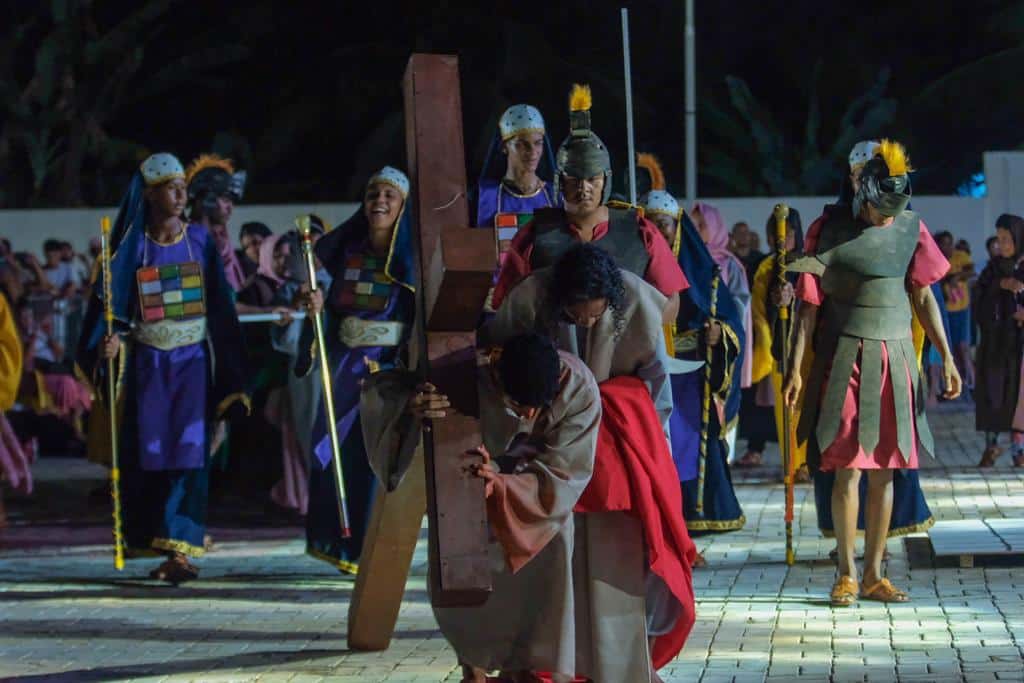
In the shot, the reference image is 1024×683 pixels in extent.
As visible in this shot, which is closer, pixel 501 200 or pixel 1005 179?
pixel 501 200

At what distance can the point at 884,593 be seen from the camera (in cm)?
957

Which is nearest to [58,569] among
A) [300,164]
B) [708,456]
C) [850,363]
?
[708,456]

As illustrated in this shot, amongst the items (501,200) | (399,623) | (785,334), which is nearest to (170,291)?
(501,200)

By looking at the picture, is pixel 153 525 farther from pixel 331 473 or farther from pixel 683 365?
pixel 683 365

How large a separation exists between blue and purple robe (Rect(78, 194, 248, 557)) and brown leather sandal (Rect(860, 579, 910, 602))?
11.5 ft

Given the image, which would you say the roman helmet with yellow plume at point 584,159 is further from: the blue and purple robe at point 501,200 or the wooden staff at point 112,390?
the wooden staff at point 112,390

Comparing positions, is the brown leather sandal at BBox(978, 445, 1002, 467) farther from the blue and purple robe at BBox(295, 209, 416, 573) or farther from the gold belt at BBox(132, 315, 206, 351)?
the gold belt at BBox(132, 315, 206, 351)

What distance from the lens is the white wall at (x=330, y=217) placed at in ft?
82.6

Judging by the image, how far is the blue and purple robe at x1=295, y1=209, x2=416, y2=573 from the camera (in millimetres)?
10836

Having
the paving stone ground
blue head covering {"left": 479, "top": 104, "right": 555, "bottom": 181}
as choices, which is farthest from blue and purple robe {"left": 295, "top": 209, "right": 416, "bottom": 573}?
blue head covering {"left": 479, "top": 104, "right": 555, "bottom": 181}

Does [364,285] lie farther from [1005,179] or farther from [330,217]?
[330,217]

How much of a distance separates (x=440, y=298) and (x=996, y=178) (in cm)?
1352

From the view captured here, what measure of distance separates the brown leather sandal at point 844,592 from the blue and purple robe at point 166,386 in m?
3.41

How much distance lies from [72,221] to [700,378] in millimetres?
15184
